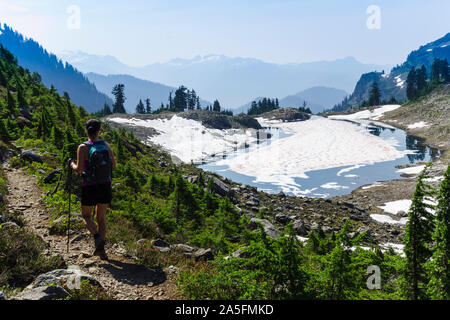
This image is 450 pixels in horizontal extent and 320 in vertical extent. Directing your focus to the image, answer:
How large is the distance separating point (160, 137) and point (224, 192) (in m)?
45.5

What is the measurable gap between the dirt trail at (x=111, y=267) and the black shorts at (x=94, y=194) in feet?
4.92

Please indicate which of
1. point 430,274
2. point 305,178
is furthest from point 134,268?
point 305,178

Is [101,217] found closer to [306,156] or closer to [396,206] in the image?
[396,206]

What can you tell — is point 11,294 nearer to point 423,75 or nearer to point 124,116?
point 124,116

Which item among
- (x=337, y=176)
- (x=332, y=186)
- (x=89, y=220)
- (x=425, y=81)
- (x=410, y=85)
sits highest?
(x=425, y=81)

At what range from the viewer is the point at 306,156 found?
59906 mm

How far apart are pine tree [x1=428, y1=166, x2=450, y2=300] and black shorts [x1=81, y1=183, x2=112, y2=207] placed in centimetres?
679

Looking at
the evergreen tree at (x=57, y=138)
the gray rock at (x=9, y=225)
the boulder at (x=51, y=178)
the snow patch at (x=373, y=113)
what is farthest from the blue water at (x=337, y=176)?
the snow patch at (x=373, y=113)

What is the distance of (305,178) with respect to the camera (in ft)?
147

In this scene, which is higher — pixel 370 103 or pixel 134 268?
pixel 370 103

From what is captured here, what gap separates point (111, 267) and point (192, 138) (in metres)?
68.0

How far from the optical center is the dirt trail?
5.81 m

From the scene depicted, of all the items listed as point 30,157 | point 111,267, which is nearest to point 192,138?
point 30,157

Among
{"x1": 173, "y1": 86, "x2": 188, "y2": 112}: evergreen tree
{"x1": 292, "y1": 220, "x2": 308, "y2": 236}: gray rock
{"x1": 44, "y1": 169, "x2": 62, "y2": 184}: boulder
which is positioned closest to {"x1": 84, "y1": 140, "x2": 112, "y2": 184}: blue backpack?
{"x1": 44, "y1": 169, "x2": 62, "y2": 184}: boulder
